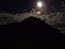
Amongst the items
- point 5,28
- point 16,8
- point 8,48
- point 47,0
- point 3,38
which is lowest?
point 8,48

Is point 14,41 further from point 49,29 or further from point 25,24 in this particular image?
point 49,29

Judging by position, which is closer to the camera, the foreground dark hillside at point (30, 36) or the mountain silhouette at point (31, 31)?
the foreground dark hillside at point (30, 36)

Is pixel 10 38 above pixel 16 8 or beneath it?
beneath

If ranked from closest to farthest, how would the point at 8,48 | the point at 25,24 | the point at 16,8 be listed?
1. the point at 8,48
2. the point at 25,24
3. the point at 16,8

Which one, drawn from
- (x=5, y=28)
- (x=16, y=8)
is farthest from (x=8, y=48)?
(x=16, y=8)

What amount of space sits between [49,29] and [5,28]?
232cm

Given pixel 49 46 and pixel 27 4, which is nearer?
pixel 49 46

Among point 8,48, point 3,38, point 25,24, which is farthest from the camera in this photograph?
point 25,24

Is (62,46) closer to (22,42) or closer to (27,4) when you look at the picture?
(22,42)

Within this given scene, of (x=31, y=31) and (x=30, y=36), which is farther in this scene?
(x=31, y=31)

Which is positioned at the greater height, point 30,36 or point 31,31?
point 31,31

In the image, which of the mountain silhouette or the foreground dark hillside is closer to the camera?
the foreground dark hillside

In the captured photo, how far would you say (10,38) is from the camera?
24.2ft

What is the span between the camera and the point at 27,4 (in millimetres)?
19094
